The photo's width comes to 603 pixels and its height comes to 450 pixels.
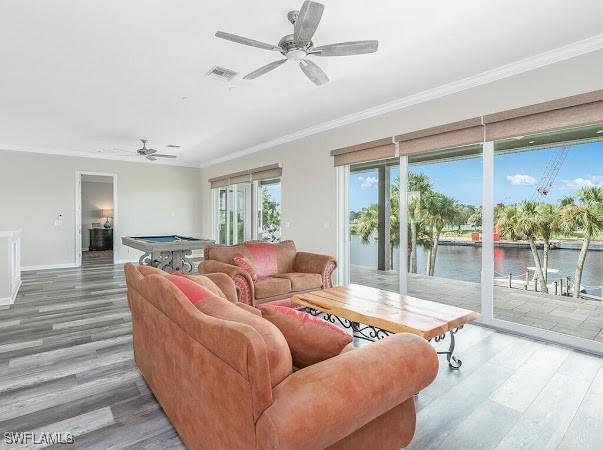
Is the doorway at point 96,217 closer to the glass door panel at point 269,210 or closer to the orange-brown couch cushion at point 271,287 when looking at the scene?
the glass door panel at point 269,210

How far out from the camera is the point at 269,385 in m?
1.05

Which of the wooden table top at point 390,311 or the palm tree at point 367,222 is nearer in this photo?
the wooden table top at point 390,311

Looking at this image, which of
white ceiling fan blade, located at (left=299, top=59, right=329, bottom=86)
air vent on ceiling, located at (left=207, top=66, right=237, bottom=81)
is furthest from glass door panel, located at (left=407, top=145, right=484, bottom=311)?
air vent on ceiling, located at (left=207, top=66, right=237, bottom=81)

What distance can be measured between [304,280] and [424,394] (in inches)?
84.4

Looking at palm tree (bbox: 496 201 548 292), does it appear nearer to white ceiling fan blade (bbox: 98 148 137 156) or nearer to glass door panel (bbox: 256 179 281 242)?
glass door panel (bbox: 256 179 281 242)

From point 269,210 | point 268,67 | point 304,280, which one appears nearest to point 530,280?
point 304,280

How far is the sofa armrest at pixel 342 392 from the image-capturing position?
3.37 ft

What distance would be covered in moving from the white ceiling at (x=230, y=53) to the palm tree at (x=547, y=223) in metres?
1.55

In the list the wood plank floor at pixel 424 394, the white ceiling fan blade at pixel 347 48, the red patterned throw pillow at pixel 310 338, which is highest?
the white ceiling fan blade at pixel 347 48

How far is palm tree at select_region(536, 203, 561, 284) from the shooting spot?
352cm

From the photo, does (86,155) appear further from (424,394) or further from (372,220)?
(424,394)

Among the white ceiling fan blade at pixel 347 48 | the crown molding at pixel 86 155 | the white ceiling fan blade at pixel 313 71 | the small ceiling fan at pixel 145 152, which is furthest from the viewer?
the crown molding at pixel 86 155

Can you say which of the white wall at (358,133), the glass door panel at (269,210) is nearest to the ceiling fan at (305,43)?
the white wall at (358,133)

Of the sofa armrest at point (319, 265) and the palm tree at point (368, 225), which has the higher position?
the palm tree at point (368, 225)
